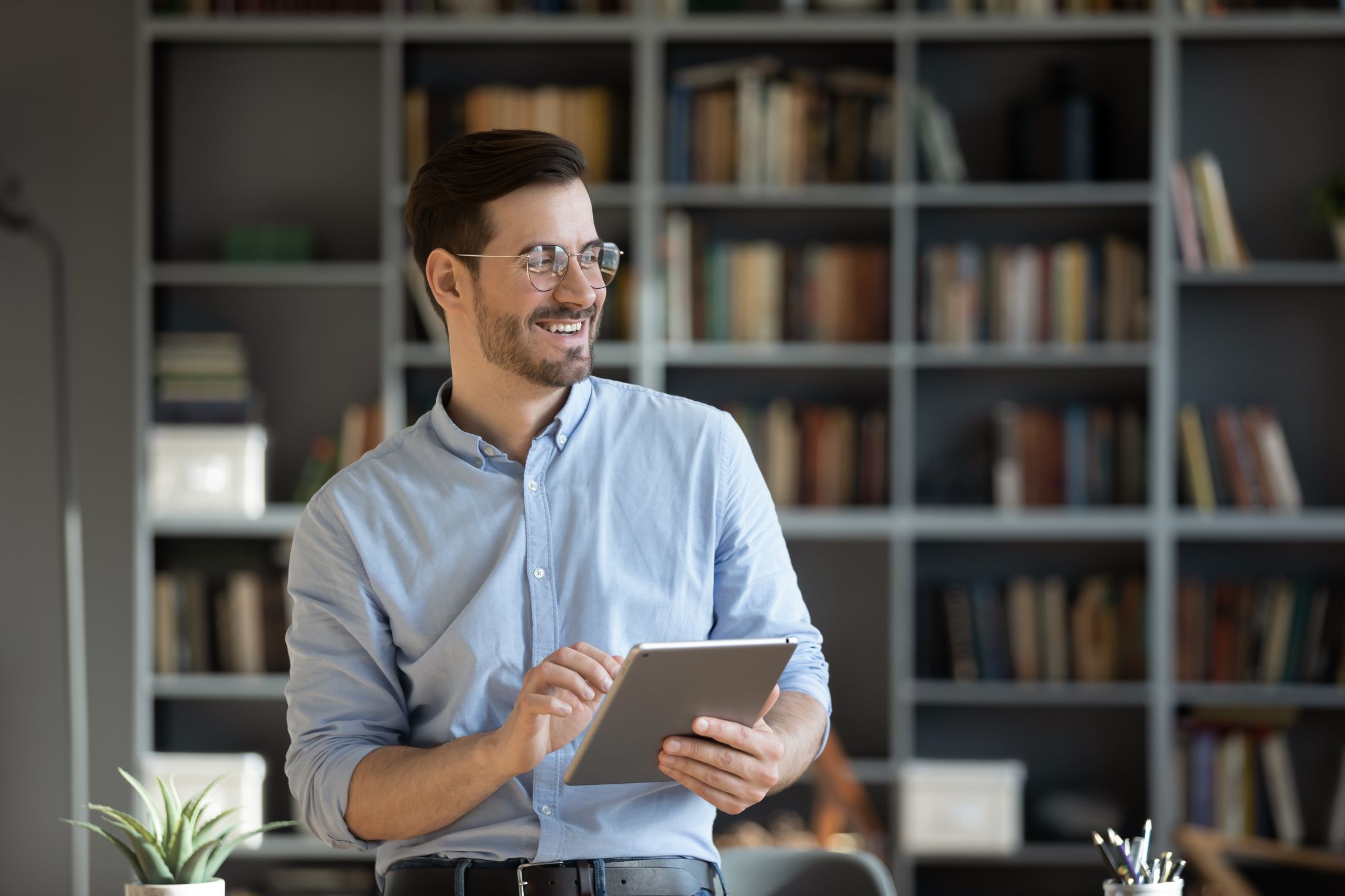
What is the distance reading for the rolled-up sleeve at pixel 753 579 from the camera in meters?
1.68

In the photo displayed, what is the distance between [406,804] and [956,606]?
8.31 feet

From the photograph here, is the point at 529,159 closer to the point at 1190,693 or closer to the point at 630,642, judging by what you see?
the point at 630,642

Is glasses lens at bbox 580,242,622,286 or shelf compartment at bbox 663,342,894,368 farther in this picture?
shelf compartment at bbox 663,342,894,368

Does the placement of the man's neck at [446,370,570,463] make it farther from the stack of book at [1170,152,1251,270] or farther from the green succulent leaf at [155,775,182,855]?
the stack of book at [1170,152,1251,270]

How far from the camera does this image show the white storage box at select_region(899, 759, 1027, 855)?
144 inches

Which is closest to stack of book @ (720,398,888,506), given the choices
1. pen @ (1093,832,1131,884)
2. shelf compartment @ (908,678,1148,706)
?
shelf compartment @ (908,678,1148,706)

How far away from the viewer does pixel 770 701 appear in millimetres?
1526

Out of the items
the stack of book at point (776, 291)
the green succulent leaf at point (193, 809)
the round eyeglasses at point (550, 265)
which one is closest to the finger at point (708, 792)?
the green succulent leaf at point (193, 809)

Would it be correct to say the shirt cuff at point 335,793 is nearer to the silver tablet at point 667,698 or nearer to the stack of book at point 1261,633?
the silver tablet at point 667,698

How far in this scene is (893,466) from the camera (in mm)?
3740

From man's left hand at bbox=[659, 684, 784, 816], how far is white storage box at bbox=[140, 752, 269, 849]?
2.41 m

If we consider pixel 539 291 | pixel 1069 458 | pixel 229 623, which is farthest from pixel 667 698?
pixel 229 623

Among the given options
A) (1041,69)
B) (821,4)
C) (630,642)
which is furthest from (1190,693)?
(630,642)

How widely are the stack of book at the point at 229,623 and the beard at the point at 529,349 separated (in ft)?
7.68
